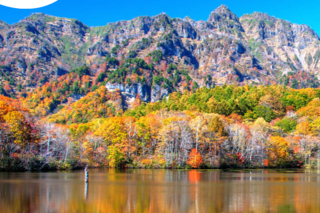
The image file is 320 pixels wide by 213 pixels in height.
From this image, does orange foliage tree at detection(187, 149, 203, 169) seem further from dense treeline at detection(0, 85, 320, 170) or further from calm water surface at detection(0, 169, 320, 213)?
calm water surface at detection(0, 169, 320, 213)

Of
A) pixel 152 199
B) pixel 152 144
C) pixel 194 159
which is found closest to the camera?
pixel 152 199

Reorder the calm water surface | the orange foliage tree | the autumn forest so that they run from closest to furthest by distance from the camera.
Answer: the calm water surface
the autumn forest
the orange foliage tree

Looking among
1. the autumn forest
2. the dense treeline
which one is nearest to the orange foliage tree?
the dense treeline

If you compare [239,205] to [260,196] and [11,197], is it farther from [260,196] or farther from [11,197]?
[11,197]

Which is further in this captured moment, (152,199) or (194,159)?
(194,159)

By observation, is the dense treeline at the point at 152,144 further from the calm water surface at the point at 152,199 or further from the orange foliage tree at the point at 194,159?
the calm water surface at the point at 152,199

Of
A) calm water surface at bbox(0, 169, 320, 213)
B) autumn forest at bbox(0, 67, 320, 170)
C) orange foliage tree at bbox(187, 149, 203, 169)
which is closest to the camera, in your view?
calm water surface at bbox(0, 169, 320, 213)

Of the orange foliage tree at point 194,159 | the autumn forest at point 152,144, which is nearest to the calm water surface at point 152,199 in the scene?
the autumn forest at point 152,144

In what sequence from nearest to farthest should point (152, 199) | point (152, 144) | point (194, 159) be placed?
point (152, 199), point (194, 159), point (152, 144)

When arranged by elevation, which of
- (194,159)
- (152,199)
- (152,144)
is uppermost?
(152,144)

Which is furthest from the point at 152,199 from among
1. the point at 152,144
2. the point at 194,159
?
the point at 152,144

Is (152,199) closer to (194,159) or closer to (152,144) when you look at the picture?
(194,159)

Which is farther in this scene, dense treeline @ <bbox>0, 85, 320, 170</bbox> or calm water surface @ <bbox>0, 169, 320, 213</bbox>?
dense treeline @ <bbox>0, 85, 320, 170</bbox>

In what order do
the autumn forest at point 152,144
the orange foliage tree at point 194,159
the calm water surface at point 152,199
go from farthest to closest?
the orange foliage tree at point 194,159, the autumn forest at point 152,144, the calm water surface at point 152,199
